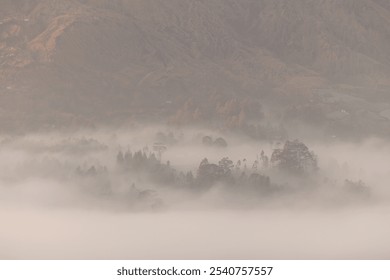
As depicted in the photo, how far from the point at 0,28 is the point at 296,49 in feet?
41.7

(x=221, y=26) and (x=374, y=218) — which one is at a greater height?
(x=221, y=26)

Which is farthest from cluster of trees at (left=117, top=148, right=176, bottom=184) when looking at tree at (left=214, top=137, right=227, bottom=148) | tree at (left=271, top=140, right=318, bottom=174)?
tree at (left=271, top=140, right=318, bottom=174)

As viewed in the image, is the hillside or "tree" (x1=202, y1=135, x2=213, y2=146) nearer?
"tree" (x1=202, y1=135, x2=213, y2=146)

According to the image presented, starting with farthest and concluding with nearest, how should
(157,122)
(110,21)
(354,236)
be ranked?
(110,21) → (157,122) → (354,236)

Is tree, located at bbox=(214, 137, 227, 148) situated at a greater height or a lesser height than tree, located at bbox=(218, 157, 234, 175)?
greater

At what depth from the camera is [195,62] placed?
32125 millimetres

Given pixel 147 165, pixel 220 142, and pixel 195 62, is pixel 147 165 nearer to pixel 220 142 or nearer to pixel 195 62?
pixel 220 142

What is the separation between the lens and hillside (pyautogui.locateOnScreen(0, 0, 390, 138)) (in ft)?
98.9

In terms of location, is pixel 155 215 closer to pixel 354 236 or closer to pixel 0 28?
pixel 354 236

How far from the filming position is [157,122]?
29.6 meters

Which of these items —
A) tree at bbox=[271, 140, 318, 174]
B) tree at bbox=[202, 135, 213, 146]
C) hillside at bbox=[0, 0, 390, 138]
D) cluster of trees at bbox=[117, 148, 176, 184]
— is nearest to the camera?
cluster of trees at bbox=[117, 148, 176, 184]

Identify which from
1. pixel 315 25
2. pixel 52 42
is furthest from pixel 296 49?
pixel 52 42

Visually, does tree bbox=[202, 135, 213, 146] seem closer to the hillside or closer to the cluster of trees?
the hillside

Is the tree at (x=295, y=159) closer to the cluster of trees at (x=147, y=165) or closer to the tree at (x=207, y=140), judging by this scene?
the tree at (x=207, y=140)
